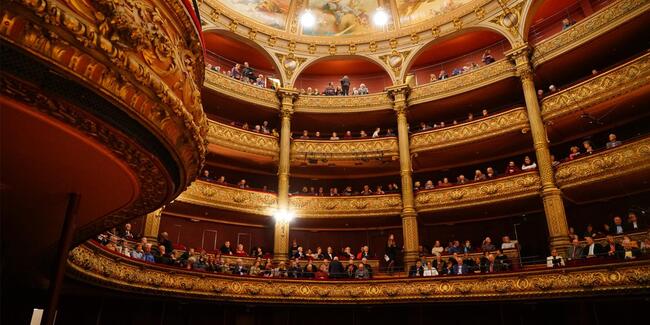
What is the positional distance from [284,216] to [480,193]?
25.0 ft

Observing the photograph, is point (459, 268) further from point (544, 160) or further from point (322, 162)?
point (322, 162)

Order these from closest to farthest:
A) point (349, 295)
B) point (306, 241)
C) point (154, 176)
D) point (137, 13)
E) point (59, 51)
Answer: point (59, 51) < point (137, 13) < point (154, 176) < point (349, 295) < point (306, 241)

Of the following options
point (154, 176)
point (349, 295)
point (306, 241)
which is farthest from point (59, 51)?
point (306, 241)

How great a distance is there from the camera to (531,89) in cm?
1631

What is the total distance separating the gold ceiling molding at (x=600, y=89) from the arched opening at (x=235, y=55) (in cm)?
1169

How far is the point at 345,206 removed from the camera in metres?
18.1

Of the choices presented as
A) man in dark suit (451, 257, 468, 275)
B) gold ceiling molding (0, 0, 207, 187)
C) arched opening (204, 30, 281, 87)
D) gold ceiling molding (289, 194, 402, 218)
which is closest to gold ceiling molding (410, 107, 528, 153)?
gold ceiling molding (289, 194, 402, 218)

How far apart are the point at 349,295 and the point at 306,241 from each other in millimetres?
6282

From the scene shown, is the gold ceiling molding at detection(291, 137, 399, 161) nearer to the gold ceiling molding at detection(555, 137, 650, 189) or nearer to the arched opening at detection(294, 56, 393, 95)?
the arched opening at detection(294, 56, 393, 95)

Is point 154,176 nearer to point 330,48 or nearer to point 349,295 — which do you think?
point 349,295

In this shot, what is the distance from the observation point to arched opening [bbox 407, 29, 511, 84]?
20.2 m

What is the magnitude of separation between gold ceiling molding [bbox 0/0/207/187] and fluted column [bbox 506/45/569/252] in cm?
1285

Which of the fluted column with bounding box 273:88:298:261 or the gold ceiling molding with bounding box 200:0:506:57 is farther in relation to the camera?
the gold ceiling molding with bounding box 200:0:506:57

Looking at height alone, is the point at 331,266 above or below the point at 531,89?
below
